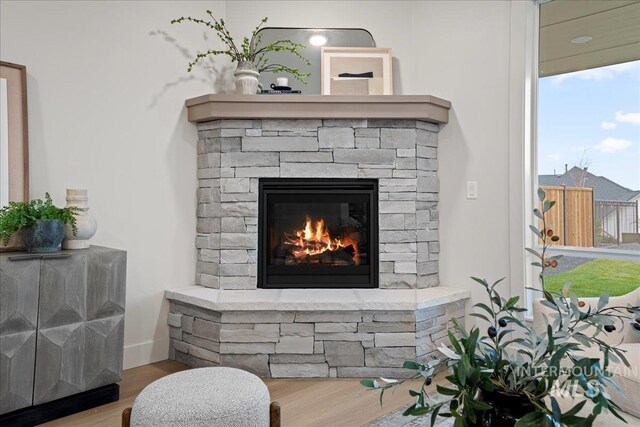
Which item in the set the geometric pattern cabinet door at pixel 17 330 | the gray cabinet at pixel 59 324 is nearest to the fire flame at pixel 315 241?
the gray cabinet at pixel 59 324

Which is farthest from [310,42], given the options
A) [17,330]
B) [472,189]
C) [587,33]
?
[17,330]

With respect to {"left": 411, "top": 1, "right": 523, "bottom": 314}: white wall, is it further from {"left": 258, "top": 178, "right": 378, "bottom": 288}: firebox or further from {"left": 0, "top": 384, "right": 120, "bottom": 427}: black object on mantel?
{"left": 0, "top": 384, "right": 120, "bottom": 427}: black object on mantel

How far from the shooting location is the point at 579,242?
2.89m

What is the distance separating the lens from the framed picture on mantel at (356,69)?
3.38 metres

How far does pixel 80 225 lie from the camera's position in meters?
2.49

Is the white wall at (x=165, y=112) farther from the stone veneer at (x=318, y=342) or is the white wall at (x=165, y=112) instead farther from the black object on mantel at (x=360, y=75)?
the stone veneer at (x=318, y=342)

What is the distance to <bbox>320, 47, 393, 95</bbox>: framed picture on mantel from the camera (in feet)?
11.1

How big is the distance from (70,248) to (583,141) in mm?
2961

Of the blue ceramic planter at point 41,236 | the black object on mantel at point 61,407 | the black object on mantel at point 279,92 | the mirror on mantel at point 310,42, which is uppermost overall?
the mirror on mantel at point 310,42

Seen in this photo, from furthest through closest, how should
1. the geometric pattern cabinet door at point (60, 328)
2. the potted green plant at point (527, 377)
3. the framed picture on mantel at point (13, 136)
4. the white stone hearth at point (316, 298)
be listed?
the white stone hearth at point (316, 298) → the framed picture on mantel at point (13, 136) → the geometric pattern cabinet door at point (60, 328) → the potted green plant at point (527, 377)

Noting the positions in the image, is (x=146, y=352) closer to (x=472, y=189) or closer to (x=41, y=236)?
(x=41, y=236)

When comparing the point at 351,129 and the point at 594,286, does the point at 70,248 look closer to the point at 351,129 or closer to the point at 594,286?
the point at 351,129

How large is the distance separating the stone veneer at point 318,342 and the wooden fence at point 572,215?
3.44ft

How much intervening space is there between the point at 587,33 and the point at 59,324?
3299mm
